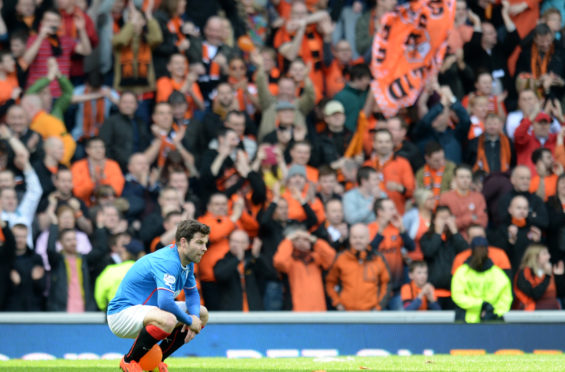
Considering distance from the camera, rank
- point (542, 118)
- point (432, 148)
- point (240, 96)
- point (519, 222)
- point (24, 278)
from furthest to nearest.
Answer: point (240, 96), point (542, 118), point (432, 148), point (519, 222), point (24, 278)

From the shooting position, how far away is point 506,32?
17.0 meters

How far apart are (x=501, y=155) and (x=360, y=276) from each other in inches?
137

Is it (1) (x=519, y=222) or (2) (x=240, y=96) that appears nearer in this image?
(1) (x=519, y=222)

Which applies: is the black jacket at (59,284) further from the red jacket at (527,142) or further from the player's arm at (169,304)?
the red jacket at (527,142)

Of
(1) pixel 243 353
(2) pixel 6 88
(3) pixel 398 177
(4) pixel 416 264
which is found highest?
(2) pixel 6 88

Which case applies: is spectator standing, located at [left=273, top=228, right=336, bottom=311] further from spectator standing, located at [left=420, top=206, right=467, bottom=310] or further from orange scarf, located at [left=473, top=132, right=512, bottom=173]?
orange scarf, located at [left=473, top=132, right=512, bottom=173]

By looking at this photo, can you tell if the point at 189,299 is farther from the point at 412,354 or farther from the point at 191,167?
the point at 191,167

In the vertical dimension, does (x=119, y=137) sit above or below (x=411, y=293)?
above

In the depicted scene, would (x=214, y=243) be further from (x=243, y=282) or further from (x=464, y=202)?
(x=464, y=202)

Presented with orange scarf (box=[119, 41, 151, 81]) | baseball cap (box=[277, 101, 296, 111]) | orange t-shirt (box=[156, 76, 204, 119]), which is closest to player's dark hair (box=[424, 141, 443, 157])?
baseball cap (box=[277, 101, 296, 111])

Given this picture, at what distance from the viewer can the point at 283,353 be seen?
12.0 meters

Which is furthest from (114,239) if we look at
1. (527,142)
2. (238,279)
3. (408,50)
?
(527,142)

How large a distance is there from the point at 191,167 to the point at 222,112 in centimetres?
104

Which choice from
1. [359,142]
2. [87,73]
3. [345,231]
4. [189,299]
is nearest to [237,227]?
[345,231]
